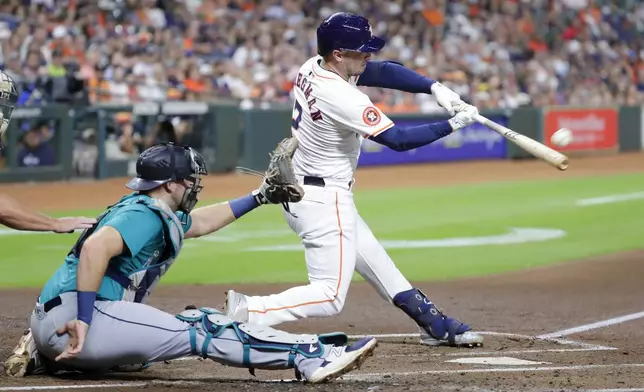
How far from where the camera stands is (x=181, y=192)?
5.16 m

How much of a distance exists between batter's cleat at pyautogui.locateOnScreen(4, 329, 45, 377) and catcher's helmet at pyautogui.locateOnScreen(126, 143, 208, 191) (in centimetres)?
95

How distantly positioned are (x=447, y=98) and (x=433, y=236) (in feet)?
20.6

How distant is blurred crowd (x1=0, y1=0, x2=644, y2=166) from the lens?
17.7 meters

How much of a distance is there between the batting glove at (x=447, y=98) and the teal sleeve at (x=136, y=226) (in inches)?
76.9

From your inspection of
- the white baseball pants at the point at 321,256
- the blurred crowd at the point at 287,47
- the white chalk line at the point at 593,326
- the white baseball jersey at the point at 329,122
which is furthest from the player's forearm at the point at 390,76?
the blurred crowd at the point at 287,47

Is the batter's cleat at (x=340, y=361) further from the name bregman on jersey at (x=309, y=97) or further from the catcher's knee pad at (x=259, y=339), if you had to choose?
the name bregman on jersey at (x=309, y=97)

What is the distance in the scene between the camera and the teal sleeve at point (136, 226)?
4.84 metres

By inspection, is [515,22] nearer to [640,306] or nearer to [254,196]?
[640,306]

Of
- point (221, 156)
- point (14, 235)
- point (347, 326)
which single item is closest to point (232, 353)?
point (347, 326)

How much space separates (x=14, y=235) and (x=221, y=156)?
284 inches

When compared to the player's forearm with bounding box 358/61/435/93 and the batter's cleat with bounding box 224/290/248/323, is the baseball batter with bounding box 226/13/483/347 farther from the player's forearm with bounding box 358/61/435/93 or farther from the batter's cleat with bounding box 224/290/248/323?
the player's forearm with bounding box 358/61/435/93

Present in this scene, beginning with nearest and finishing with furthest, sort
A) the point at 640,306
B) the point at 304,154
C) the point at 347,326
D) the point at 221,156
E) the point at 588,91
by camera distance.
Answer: the point at 304,154, the point at 347,326, the point at 640,306, the point at 221,156, the point at 588,91

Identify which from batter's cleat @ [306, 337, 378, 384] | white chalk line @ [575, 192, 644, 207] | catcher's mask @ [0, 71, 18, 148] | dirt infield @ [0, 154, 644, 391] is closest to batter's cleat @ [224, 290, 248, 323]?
dirt infield @ [0, 154, 644, 391]

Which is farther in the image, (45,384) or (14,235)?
(14,235)
